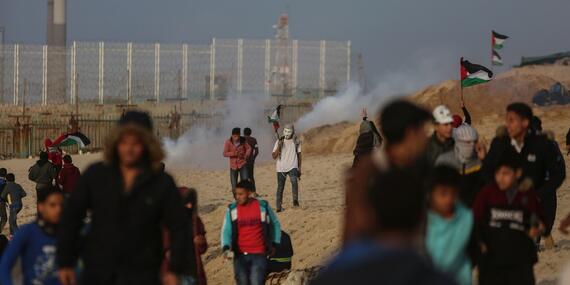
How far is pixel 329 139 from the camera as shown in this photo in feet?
132

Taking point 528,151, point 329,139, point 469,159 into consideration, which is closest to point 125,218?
point 469,159

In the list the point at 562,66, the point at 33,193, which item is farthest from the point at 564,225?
the point at 562,66

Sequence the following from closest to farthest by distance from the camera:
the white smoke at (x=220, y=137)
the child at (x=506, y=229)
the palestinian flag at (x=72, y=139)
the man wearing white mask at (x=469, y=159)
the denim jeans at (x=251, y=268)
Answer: the child at (x=506, y=229)
the man wearing white mask at (x=469, y=159)
the denim jeans at (x=251, y=268)
the palestinian flag at (x=72, y=139)
the white smoke at (x=220, y=137)

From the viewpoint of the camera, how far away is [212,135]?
159 feet

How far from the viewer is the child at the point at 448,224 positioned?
23.9ft

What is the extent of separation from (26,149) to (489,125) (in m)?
17.2

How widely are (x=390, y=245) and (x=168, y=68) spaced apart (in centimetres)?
6001

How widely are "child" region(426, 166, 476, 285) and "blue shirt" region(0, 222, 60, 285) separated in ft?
7.13

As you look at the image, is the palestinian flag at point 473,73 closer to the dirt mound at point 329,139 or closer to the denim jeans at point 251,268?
the denim jeans at point 251,268

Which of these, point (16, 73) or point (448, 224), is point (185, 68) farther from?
point (448, 224)

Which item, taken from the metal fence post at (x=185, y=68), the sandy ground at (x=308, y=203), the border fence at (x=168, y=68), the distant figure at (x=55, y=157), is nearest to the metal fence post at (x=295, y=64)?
the border fence at (x=168, y=68)

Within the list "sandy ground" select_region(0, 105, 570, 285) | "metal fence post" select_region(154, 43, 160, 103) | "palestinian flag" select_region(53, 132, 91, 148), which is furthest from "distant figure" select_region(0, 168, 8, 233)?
"metal fence post" select_region(154, 43, 160, 103)

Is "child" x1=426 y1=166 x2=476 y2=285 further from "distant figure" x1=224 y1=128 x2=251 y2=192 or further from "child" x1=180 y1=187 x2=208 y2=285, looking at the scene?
"distant figure" x1=224 y1=128 x2=251 y2=192

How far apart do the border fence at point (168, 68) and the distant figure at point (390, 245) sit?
57723mm
